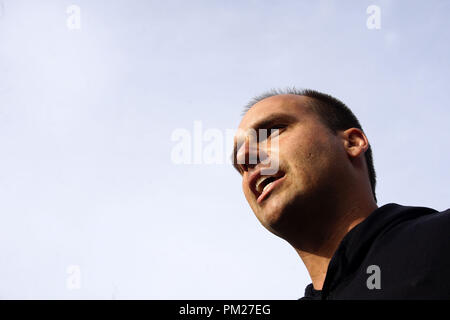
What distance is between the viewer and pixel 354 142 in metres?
2.97

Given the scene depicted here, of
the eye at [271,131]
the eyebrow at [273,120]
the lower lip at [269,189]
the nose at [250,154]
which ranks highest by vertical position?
the eyebrow at [273,120]

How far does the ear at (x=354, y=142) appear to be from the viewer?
2.83 m

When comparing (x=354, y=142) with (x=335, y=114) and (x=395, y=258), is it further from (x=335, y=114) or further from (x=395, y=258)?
(x=395, y=258)

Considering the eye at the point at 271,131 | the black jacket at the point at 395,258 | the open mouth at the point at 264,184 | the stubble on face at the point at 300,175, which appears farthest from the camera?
the eye at the point at 271,131

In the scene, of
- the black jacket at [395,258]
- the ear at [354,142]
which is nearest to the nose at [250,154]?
the ear at [354,142]

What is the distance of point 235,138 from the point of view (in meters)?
3.22

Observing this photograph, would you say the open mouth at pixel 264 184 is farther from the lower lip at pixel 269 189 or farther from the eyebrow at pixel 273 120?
the eyebrow at pixel 273 120

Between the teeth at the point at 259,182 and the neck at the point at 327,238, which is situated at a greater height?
the teeth at the point at 259,182

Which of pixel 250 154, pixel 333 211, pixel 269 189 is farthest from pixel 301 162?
pixel 250 154

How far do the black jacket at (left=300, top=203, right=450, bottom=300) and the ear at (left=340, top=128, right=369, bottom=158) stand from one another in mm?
618

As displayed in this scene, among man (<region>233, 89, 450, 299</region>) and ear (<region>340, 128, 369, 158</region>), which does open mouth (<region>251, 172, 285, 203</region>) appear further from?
ear (<region>340, 128, 369, 158</region>)

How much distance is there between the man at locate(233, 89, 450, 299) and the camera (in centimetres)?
181
